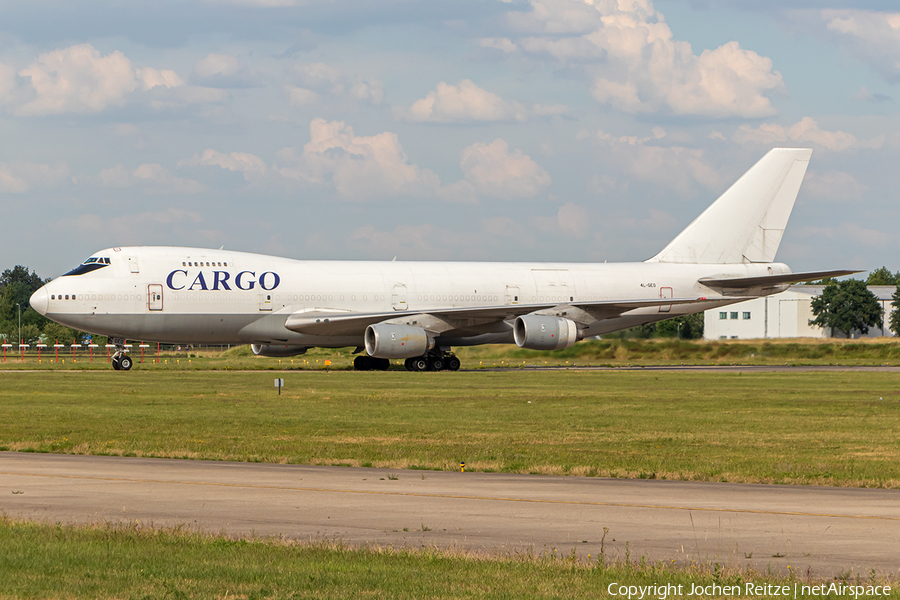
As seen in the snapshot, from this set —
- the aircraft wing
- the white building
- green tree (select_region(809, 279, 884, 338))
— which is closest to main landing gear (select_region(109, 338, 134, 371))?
the aircraft wing

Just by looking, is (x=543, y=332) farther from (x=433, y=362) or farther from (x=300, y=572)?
(x=300, y=572)

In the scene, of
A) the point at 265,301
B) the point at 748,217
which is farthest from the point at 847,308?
the point at 265,301

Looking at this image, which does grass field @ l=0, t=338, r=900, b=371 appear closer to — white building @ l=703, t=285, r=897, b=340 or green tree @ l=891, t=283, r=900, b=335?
white building @ l=703, t=285, r=897, b=340

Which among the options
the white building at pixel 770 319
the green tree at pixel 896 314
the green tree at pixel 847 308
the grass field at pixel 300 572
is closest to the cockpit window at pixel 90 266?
the grass field at pixel 300 572

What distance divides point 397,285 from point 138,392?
16574 mm

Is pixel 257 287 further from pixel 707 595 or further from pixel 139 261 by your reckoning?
pixel 707 595

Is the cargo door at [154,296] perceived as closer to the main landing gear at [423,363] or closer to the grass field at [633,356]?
the main landing gear at [423,363]

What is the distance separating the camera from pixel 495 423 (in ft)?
86.5

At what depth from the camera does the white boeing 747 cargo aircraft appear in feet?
151

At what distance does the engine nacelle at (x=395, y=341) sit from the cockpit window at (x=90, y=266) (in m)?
11.2

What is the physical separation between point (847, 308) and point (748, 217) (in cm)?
7183

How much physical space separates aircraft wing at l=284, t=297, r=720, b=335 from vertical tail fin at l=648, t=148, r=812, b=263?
6890 millimetres

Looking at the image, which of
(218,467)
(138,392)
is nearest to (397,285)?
(138,392)

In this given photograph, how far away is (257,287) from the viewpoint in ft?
155
